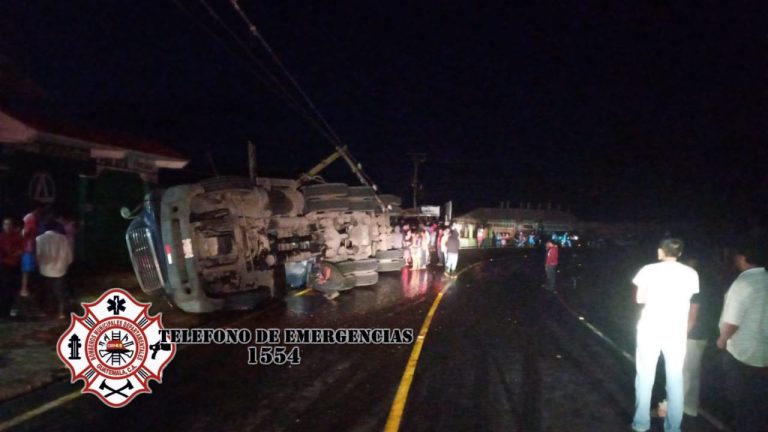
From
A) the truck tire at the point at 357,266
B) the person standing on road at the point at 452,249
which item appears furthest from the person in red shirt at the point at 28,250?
the person standing on road at the point at 452,249

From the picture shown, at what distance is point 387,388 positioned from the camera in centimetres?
666

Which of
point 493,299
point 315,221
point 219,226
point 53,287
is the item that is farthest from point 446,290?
point 53,287

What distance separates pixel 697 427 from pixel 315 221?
10994 mm

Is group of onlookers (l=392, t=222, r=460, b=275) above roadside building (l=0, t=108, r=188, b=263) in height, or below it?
below

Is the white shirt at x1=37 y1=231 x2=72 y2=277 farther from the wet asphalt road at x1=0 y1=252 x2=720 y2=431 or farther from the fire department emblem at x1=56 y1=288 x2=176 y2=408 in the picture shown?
the fire department emblem at x1=56 y1=288 x2=176 y2=408

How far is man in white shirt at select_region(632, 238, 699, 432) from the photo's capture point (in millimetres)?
5184

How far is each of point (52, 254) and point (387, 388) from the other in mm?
6560

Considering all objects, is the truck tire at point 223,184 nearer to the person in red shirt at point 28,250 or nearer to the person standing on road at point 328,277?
the person in red shirt at point 28,250

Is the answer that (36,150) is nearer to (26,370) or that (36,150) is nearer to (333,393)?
(26,370)

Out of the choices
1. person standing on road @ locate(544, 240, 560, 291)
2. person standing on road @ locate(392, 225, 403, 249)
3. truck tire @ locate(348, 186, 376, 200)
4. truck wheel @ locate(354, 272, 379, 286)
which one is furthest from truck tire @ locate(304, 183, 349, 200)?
person standing on road @ locate(544, 240, 560, 291)

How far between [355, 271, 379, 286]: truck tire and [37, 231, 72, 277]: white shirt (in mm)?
7816

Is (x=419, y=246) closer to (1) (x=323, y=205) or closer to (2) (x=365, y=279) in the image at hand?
(2) (x=365, y=279)

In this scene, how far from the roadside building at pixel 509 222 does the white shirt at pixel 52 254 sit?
→ 45.3 meters

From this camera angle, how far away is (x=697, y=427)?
561 cm
